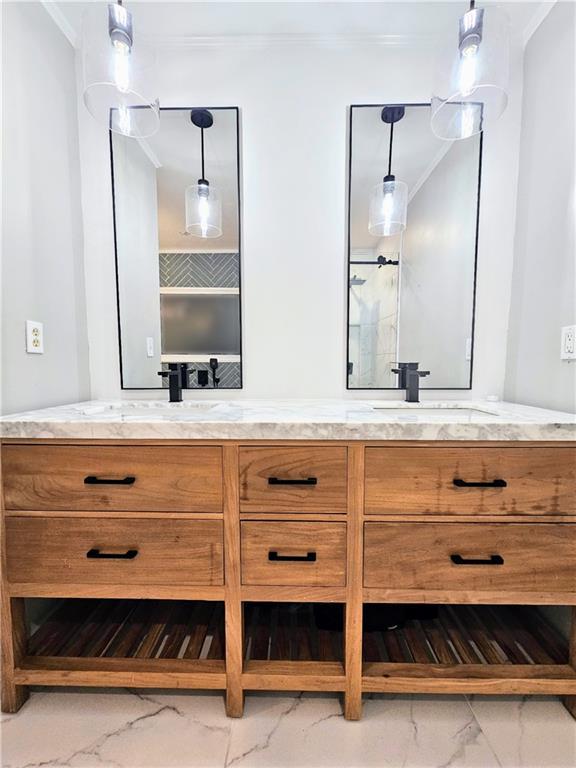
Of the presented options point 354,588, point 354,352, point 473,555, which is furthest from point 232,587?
point 354,352

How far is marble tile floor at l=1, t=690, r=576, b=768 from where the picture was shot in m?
0.93

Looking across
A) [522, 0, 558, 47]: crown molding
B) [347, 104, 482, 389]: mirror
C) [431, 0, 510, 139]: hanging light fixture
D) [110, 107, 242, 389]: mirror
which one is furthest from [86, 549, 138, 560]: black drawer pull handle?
[522, 0, 558, 47]: crown molding

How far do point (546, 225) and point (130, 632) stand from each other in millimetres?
2207

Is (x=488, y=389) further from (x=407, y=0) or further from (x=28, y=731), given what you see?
(x=28, y=731)

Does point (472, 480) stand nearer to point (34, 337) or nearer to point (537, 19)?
point (34, 337)

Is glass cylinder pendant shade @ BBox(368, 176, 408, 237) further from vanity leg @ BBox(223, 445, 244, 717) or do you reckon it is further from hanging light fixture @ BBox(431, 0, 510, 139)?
vanity leg @ BBox(223, 445, 244, 717)

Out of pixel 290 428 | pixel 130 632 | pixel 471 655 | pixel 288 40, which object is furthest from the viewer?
pixel 288 40

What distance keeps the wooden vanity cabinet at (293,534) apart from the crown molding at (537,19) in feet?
5.47

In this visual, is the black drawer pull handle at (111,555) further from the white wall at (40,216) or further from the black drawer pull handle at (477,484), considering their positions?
the black drawer pull handle at (477,484)

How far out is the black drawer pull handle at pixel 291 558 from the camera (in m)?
0.98

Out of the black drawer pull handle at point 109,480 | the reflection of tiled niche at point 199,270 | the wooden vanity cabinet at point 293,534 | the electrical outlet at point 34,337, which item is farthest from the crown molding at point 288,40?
the black drawer pull handle at point 109,480

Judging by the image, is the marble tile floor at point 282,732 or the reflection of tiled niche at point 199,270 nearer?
the marble tile floor at point 282,732

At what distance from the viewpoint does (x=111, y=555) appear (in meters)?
0.99

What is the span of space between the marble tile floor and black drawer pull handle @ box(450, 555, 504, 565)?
0.52m
